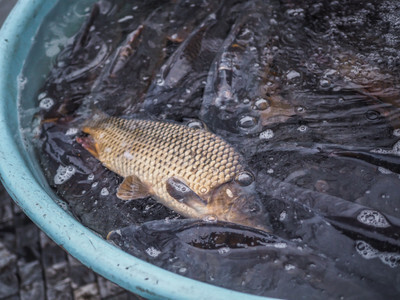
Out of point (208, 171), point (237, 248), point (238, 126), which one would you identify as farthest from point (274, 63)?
point (237, 248)

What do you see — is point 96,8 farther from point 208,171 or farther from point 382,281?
point 382,281

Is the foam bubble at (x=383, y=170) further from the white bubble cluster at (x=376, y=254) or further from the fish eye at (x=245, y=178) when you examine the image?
the fish eye at (x=245, y=178)

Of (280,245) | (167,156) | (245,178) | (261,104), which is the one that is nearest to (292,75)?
(261,104)

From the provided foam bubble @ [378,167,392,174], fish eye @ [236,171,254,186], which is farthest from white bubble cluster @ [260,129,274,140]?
foam bubble @ [378,167,392,174]

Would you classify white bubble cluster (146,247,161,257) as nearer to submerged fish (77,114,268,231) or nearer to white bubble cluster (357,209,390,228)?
submerged fish (77,114,268,231)

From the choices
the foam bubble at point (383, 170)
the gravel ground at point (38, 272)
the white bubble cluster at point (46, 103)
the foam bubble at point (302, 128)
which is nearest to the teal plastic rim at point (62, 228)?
the white bubble cluster at point (46, 103)

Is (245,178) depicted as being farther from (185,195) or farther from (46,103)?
(46,103)

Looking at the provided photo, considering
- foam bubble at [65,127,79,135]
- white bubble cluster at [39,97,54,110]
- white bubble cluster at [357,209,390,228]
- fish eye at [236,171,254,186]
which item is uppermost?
white bubble cluster at [39,97,54,110]
